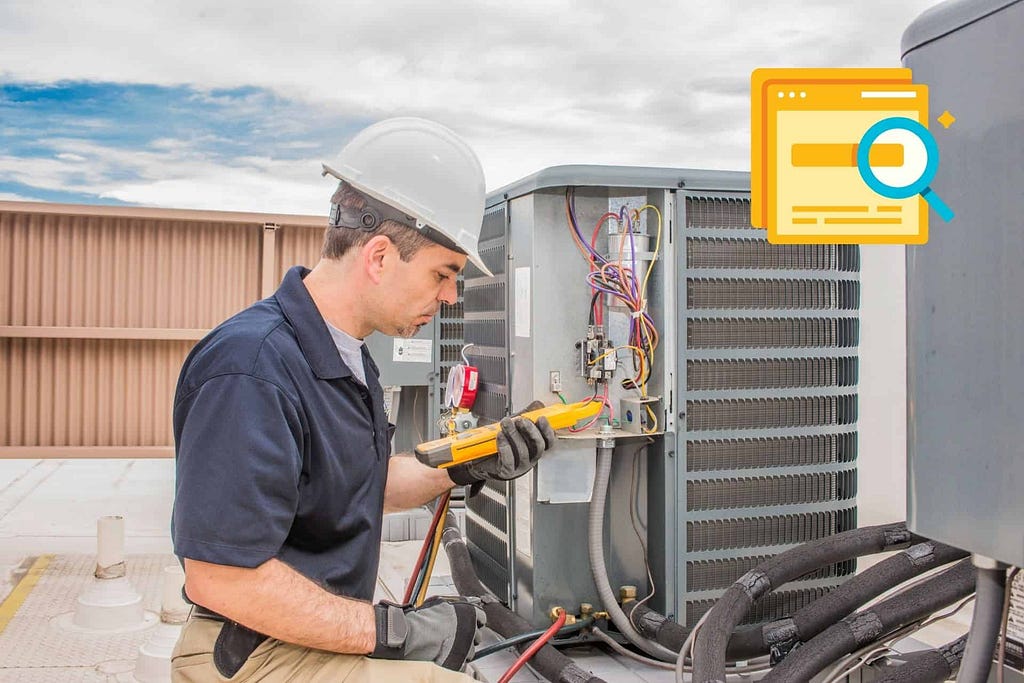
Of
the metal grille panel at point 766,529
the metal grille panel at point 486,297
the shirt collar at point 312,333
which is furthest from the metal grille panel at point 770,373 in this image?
the shirt collar at point 312,333

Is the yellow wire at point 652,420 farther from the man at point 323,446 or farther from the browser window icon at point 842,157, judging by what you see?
the browser window icon at point 842,157

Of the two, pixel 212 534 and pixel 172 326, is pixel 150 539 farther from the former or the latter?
pixel 212 534

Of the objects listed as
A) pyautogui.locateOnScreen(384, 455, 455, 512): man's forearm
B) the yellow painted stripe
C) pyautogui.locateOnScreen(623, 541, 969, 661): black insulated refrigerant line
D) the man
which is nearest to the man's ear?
the man

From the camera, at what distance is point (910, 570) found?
7.87 feet

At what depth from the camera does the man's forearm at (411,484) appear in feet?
7.46

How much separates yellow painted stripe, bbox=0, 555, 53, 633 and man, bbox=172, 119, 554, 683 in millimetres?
2752

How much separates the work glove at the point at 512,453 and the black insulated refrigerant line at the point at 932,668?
98 centimetres

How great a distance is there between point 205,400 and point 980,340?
1208 millimetres

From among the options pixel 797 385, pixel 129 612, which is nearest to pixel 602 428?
pixel 797 385

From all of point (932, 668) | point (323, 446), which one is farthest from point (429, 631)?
point (932, 668)

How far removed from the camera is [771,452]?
113 inches

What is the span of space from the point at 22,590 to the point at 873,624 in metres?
3.79

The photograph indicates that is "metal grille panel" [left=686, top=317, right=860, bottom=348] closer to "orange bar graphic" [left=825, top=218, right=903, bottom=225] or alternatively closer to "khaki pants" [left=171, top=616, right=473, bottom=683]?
"khaki pants" [left=171, top=616, right=473, bottom=683]

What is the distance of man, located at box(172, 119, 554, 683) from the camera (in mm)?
1560
